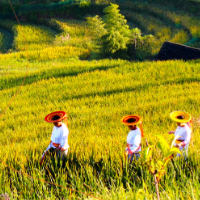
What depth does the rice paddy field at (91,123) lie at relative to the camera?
3369 millimetres

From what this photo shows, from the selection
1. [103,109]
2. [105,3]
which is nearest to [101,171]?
[103,109]

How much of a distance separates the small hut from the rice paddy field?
8.87ft

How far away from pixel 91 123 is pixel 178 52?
34.7 ft

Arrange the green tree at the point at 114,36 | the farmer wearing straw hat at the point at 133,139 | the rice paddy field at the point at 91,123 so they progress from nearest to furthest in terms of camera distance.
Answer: the rice paddy field at the point at 91,123
the farmer wearing straw hat at the point at 133,139
the green tree at the point at 114,36

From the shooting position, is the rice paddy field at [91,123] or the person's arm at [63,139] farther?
the person's arm at [63,139]

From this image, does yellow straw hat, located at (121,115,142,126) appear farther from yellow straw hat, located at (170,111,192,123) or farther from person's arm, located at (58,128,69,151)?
person's arm, located at (58,128,69,151)

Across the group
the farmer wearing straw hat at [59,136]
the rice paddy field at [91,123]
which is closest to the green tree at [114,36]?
the rice paddy field at [91,123]

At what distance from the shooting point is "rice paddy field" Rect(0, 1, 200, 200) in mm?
3369

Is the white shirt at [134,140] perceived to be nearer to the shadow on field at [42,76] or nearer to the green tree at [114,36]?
the shadow on field at [42,76]

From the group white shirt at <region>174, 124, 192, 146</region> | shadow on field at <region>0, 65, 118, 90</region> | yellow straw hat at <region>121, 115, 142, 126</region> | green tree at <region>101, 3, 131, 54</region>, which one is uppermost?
green tree at <region>101, 3, 131, 54</region>

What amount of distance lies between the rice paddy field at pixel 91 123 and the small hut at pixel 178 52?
2702 millimetres

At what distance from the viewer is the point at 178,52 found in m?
16.0

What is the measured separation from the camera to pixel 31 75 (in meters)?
13.4

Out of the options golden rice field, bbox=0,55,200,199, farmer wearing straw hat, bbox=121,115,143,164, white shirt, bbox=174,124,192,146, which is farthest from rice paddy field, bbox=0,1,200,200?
white shirt, bbox=174,124,192,146
